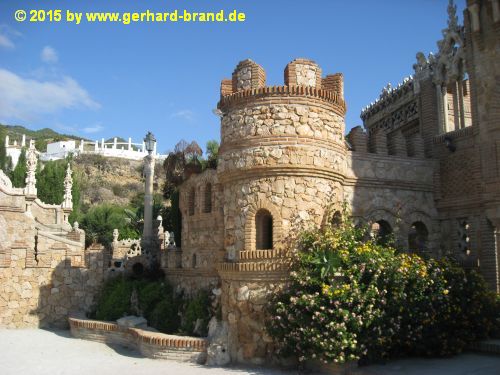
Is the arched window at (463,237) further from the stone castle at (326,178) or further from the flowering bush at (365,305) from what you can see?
the flowering bush at (365,305)

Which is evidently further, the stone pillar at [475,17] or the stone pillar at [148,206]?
the stone pillar at [148,206]

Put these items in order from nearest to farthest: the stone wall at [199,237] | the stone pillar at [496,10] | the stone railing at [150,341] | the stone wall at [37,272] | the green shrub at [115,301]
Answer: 1. the stone railing at [150,341]
2. the stone pillar at [496,10]
3. the stone wall at [199,237]
4. the green shrub at [115,301]
5. the stone wall at [37,272]

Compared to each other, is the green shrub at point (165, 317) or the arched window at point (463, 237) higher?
the arched window at point (463, 237)

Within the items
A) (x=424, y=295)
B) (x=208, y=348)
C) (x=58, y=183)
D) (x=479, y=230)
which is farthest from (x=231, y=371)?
(x=58, y=183)

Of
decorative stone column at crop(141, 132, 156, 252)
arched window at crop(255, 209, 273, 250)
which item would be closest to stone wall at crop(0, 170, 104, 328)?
decorative stone column at crop(141, 132, 156, 252)

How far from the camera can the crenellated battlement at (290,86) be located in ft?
38.7

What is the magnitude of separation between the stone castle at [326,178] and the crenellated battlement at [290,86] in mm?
28

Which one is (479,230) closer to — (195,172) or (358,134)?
(358,134)

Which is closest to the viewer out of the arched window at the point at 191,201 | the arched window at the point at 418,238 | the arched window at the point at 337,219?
the arched window at the point at 337,219

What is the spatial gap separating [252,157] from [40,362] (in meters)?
7.29

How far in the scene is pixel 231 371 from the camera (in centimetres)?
1059

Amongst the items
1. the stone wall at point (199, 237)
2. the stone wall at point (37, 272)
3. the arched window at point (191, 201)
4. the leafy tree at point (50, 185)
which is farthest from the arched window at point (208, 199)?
the leafy tree at point (50, 185)

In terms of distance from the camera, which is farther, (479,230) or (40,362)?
(479,230)

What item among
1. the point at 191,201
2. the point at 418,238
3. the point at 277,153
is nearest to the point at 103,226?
the point at 191,201
